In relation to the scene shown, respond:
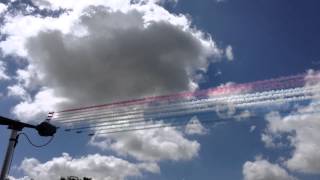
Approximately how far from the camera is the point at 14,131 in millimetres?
17062

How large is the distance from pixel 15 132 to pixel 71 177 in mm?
163263

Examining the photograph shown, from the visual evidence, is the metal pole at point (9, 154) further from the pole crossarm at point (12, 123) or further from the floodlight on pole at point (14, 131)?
the pole crossarm at point (12, 123)

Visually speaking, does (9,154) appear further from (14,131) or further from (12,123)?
(12,123)

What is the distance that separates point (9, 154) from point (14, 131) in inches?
47.4

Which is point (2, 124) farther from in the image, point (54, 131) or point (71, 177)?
point (71, 177)

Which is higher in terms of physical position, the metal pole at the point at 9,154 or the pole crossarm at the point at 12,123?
the pole crossarm at the point at 12,123

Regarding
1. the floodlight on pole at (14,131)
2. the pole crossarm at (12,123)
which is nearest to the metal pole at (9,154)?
the floodlight on pole at (14,131)

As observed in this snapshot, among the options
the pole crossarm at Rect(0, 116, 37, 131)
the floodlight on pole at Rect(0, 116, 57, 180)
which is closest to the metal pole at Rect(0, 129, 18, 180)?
the floodlight on pole at Rect(0, 116, 57, 180)

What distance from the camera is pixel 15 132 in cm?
1705

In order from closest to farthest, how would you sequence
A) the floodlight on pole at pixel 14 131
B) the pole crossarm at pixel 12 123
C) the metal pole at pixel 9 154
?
1. the metal pole at pixel 9 154
2. the floodlight on pole at pixel 14 131
3. the pole crossarm at pixel 12 123

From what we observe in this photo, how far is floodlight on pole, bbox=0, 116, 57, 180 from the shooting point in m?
15.8

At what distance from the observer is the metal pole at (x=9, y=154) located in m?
15.4

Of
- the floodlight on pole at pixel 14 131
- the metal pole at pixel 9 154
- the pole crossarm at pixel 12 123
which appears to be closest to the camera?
the metal pole at pixel 9 154

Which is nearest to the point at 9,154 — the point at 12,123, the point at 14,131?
the point at 14,131
